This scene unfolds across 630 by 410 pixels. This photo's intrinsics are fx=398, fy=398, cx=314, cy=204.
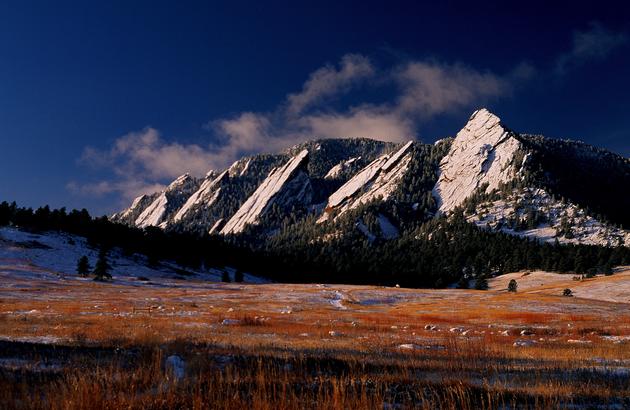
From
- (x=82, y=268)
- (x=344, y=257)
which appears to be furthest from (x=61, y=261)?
(x=344, y=257)

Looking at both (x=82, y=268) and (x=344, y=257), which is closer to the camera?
(x=82, y=268)

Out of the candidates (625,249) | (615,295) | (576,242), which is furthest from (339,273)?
(576,242)

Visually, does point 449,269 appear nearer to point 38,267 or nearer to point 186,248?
point 186,248

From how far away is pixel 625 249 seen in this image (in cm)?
15300

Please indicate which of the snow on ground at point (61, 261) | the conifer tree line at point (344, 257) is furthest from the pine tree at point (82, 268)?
the conifer tree line at point (344, 257)

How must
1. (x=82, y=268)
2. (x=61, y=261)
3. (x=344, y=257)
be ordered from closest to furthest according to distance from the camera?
(x=82, y=268)
(x=61, y=261)
(x=344, y=257)

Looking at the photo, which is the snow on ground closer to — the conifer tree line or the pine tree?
the pine tree

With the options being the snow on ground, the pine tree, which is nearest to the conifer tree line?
the snow on ground

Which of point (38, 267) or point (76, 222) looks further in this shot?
point (76, 222)

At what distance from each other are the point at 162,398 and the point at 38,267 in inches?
4206

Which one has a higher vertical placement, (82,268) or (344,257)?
(344,257)

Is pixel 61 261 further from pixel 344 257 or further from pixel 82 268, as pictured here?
pixel 344 257

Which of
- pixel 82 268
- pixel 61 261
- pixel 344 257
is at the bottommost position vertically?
pixel 82 268

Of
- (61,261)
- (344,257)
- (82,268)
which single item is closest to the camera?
(82,268)
